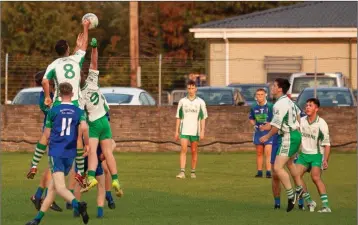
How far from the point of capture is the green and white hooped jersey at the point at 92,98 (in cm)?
1711

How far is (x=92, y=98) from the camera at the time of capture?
56.2 feet

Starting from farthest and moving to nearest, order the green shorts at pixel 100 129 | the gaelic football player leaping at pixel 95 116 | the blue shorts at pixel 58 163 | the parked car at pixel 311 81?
1. the parked car at pixel 311 81
2. the green shorts at pixel 100 129
3. the gaelic football player leaping at pixel 95 116
4. the blue shorts at pixel 58 163

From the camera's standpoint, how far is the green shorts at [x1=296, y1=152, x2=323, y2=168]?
17.9 m

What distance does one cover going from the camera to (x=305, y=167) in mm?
17969

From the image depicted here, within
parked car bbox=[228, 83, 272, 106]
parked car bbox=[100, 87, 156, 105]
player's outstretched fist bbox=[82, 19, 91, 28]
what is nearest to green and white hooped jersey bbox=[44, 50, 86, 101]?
player's outstretched fist bbox=[82, 19, 91, 28]

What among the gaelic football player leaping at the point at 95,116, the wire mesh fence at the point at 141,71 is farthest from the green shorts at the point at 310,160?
the wire mesh fence at the point at 141,71

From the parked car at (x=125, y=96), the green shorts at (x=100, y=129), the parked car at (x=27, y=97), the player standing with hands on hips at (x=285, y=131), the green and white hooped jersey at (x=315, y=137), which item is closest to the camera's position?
the green shorts at (x=100, y=129)

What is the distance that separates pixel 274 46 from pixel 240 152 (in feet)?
48.4

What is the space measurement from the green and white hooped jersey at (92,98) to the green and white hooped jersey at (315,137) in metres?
3.07

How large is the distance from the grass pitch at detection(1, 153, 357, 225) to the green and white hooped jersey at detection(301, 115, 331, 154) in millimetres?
920

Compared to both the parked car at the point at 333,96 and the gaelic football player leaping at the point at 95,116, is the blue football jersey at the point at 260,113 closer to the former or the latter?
the gaelic football player leaping at the point at 95,116

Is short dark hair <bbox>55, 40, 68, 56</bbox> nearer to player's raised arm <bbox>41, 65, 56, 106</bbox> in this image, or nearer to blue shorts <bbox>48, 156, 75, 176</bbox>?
player's raised arm <bbox>41, 65, 56, 106</bbox>

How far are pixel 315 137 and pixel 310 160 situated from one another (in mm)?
353

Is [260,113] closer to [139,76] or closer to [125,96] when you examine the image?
[125,96]
